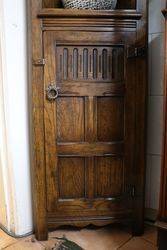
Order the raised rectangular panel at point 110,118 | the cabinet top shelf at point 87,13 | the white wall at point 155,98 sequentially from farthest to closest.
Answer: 1. the white wall at point 155,98
2. the raised rectangular panel at point 110,118
3. the cabinet top shelf at point 87,13

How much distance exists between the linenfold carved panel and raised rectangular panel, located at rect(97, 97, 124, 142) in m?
0.10

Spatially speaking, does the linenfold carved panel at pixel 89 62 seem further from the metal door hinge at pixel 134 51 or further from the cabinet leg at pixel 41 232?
the cabinet leg at pixel 41 232

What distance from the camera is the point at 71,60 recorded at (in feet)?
3.99

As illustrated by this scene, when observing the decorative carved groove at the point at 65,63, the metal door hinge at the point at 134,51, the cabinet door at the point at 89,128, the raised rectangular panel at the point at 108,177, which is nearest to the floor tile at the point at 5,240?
the cabinet door at the point at 89,128

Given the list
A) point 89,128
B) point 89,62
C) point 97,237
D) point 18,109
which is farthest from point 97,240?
point 89,62

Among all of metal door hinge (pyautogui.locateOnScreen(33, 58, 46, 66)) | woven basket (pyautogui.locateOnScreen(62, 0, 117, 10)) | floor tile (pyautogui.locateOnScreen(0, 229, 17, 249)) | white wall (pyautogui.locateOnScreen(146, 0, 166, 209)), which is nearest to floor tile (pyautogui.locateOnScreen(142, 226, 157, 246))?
white wall (pyautogui.locateOnScreen(146, 0, 166, 209))

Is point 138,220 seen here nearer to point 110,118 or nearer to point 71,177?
point 71,177

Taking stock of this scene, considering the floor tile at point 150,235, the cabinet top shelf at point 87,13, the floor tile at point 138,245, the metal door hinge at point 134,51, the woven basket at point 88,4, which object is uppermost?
the woven basket at point 88,4

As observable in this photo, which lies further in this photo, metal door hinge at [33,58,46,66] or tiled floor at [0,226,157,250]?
tiled floor at [0,226,157,250]

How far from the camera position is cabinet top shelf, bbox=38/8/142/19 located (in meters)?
1.15

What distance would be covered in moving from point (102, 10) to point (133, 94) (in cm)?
39

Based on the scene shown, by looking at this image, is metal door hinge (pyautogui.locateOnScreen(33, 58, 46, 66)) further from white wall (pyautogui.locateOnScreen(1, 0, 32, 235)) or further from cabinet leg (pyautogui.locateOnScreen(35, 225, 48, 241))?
cabinet leg (pyautogui.locateOnScreen(35, 225, 48, 241))

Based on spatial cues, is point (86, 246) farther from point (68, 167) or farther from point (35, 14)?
point (35, 14)

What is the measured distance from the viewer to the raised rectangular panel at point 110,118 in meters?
1.26
